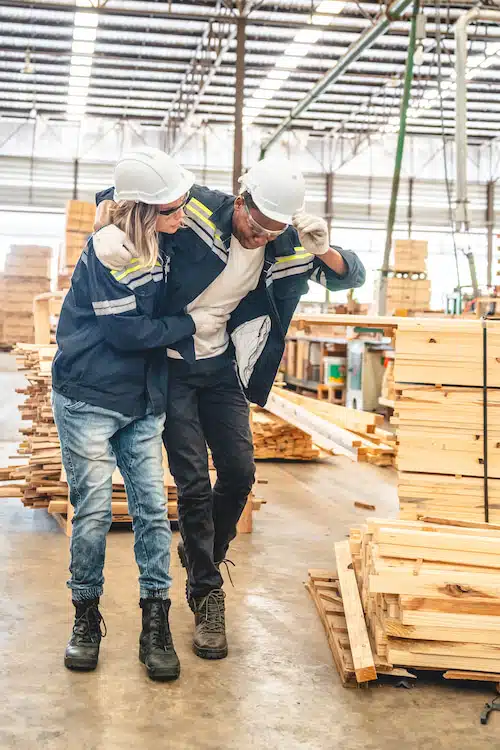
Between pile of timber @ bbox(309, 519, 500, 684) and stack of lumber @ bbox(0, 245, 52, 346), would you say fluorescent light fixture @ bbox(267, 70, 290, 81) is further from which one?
pile of timber @ bbox(309, 519, 500, 684)

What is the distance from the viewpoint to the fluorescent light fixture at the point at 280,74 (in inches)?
762

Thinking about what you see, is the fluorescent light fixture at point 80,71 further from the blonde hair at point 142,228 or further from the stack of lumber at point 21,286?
the blonde hair at point 142,228

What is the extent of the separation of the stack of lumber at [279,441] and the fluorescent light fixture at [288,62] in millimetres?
12621

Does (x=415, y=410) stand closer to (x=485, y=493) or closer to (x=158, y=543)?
(x=485, y=493)

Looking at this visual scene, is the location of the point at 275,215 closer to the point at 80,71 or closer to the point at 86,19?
the point at 86,19

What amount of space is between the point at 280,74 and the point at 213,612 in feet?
59.3

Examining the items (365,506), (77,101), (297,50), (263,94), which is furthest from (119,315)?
(77,101)

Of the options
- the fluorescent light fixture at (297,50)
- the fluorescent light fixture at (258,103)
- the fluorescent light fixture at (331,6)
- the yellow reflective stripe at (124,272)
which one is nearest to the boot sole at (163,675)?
the yellow reflective stripe at (124,272)

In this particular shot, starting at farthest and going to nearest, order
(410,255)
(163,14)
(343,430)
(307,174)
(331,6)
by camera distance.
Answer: (307,174) < (410,255) < (331,6) < (163,14) < (343,430)

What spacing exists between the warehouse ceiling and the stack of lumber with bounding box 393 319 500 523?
10.6 m

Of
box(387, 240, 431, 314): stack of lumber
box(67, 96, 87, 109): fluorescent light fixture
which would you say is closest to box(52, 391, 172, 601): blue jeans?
box(387, 240, 431, 314): stack of lumber

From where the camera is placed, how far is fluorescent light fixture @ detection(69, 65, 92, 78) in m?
19.1

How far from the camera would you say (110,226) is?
290 cm

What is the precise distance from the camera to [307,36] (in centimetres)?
1702
